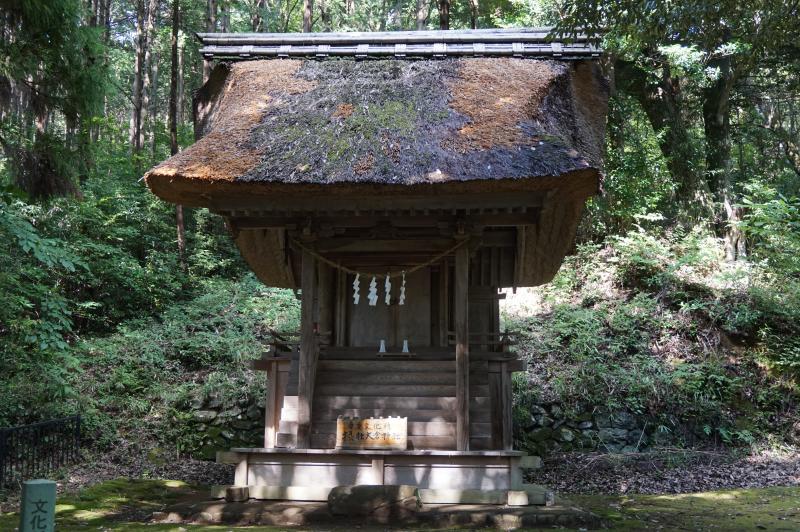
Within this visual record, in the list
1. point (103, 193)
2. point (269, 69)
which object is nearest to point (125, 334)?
point (103, 193)

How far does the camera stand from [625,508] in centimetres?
944

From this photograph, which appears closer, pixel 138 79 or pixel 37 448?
pixel 37 448

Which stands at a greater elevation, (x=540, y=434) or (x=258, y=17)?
(x=258, y=17)

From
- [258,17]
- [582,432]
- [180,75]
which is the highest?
[258,17]

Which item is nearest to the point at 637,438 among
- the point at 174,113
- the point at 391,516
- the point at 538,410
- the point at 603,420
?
the point at 603,420

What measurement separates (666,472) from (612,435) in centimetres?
135

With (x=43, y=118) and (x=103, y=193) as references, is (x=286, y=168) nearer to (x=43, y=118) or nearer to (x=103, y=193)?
(x=43, y=118)

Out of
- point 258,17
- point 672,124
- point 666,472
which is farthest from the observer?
point 258,17

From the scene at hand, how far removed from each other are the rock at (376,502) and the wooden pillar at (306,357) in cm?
99

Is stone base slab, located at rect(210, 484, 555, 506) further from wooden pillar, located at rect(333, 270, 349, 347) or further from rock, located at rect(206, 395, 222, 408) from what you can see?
rock, located at rect(206, 395, 222, 408)

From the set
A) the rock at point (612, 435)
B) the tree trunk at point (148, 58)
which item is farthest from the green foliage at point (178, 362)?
the tree trunk at point (148, 58)

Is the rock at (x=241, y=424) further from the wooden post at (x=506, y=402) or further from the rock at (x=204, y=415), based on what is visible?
the wooden post at (x=506, y=402)

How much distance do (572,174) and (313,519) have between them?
4683mm

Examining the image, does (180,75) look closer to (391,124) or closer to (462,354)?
(391,124)
